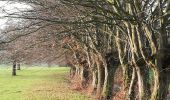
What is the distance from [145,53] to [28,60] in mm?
18463

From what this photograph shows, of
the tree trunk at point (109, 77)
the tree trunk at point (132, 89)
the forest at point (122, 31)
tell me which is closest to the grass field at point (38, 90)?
the tree trunk at point (109, 77)

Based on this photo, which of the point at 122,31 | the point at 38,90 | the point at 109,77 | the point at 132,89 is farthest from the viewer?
the point at 38,90

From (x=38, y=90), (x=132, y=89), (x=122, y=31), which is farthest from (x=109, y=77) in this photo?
(x=38, y=90)

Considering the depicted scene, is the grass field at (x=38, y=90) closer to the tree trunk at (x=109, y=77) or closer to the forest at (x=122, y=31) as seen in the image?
the tree trunk at (x=109, y=77)

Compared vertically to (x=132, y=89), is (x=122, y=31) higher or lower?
higher

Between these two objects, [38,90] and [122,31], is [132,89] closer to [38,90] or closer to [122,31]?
[122,31]

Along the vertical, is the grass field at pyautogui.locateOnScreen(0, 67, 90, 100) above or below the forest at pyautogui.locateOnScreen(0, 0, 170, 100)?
below

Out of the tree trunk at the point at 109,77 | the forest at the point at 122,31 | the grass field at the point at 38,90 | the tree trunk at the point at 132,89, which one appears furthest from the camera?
the grass field at the point at 38,90

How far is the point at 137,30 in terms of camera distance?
15727 mm

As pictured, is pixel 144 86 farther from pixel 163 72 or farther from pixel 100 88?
pixel 100 88

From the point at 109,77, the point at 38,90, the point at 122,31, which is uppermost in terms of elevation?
the point at 122,31

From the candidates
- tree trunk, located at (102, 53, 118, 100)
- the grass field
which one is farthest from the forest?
the grass field

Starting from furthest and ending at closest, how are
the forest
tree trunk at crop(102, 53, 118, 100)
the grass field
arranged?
the grass field
tree trunk at crop(102, 53, 118, 100)
the forest

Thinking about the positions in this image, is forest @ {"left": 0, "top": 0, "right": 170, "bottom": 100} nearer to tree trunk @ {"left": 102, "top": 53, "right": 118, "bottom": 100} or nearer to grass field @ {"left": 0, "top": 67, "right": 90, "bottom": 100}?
tree trunk @ {"left": 102, "top": 53, "right": 118, "bottom": 100}
